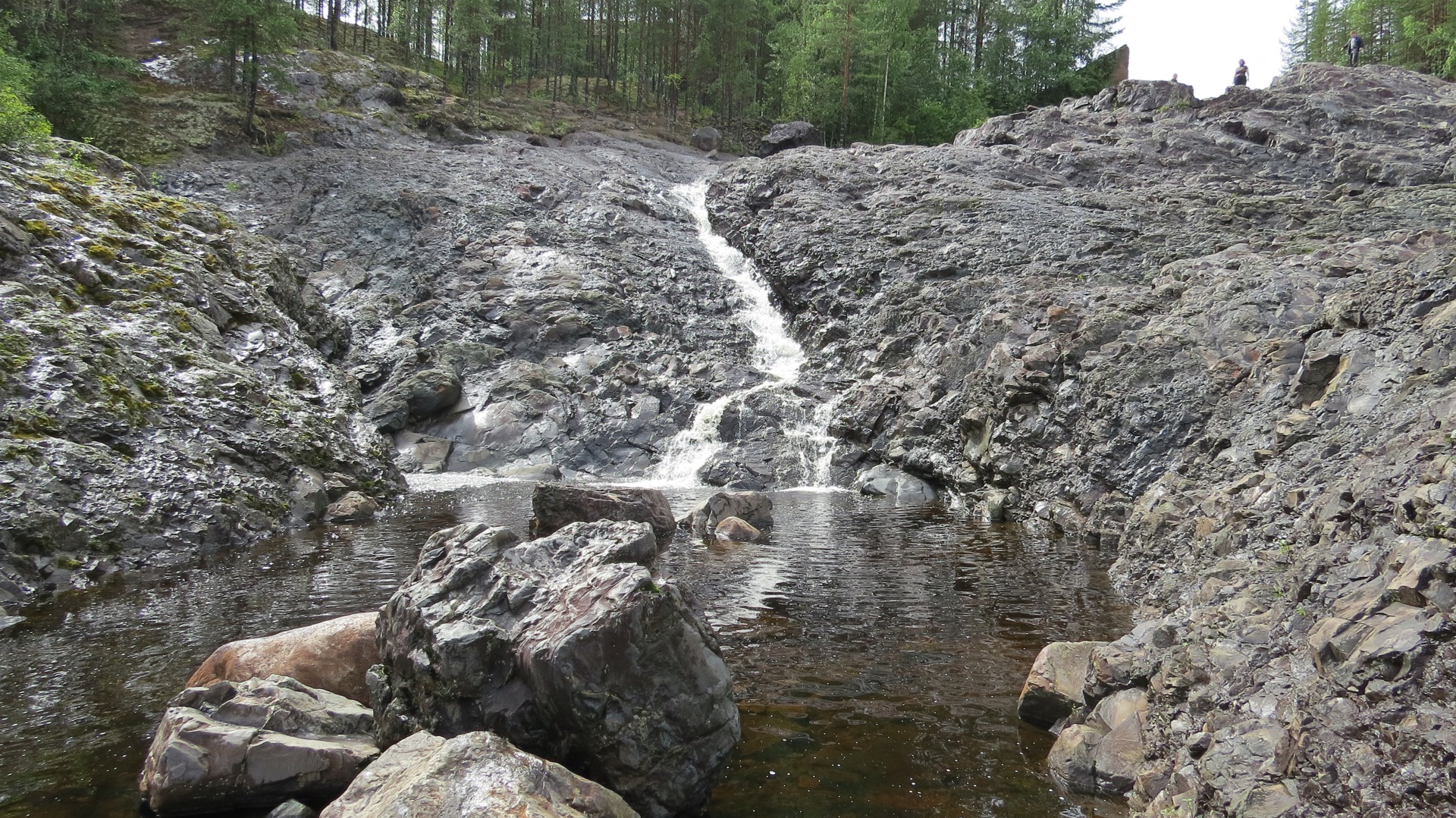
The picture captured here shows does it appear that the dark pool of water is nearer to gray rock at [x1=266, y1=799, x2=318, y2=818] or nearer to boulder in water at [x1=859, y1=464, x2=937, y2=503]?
gray rock at [x1=266, y1=799, x2=318, y2=818]

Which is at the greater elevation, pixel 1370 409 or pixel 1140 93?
pixel 1140 93

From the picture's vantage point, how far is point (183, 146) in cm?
3888

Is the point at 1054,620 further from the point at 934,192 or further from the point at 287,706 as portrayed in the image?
the point at 934,192

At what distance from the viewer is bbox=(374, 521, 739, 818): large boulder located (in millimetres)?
5285

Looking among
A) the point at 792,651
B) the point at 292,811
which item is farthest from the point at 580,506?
the point at 292,811

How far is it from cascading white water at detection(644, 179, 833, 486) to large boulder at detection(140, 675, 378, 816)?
65.0ft

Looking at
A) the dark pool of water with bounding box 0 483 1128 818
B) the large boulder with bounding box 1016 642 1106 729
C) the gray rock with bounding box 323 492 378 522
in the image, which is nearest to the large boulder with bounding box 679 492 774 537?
the dark pool of water with bounding box 0 483 1128 818

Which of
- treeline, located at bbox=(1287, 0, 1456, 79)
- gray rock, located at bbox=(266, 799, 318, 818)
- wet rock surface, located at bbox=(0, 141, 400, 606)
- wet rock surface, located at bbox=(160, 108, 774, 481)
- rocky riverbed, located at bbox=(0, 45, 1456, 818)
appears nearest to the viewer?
gray rock, located at bbox=(266, 799, 318, 818)

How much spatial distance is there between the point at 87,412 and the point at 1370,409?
19.8 meters

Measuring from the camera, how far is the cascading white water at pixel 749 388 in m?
26.7

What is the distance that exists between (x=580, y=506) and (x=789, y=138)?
4594 cm

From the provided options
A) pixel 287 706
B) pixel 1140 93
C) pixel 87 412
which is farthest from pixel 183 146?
pixel 1140 93

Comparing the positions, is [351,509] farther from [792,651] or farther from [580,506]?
[792,651]

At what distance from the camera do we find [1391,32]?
5278 cm
